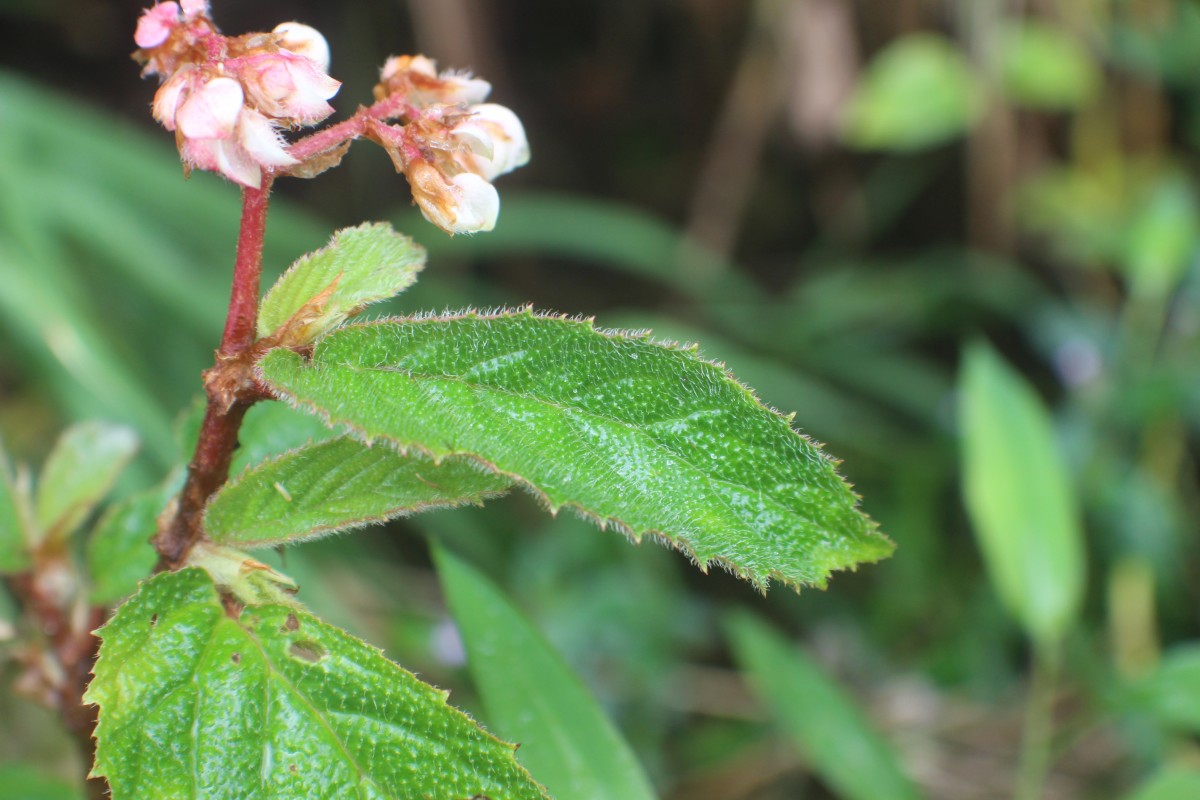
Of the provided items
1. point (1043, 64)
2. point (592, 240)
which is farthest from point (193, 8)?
point (1043, 64)

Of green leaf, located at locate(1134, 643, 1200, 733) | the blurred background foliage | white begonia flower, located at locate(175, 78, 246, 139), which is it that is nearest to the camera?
white begonia flower, located at locate(175, 78, 246, 139)

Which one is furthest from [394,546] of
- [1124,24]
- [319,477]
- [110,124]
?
[1124,24]

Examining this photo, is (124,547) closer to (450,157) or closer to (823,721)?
(450,157)

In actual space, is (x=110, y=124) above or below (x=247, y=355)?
above

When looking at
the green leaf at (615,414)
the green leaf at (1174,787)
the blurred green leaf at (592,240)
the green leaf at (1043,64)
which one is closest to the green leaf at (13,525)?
the green leaf at (615,414)

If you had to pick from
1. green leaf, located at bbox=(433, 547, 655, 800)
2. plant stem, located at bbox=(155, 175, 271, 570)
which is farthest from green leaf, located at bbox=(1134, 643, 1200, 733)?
plant stem, located at bbox=(155, 175, 271, 570)

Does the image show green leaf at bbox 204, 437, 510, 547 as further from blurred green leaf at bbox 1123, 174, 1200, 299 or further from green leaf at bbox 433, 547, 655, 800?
blurred green leaf at bbox 1123, 174, 1200, 299

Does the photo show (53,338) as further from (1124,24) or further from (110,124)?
(1124,24)
